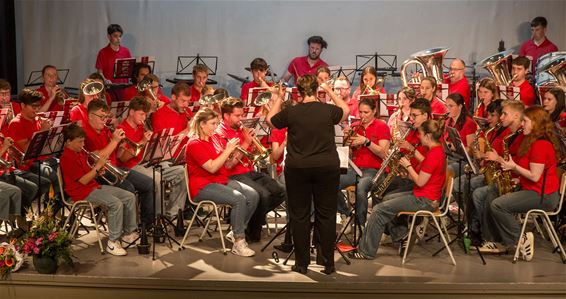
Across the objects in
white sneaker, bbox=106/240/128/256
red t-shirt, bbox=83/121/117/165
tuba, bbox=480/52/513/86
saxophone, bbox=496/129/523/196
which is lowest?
white sneaker, bbox=106/240/128/256

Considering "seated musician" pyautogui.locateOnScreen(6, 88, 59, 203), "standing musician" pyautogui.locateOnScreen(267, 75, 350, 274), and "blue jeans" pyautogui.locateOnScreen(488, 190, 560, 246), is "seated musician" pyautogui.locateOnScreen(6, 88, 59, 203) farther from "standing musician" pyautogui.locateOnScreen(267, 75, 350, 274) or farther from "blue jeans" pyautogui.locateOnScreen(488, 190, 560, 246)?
"blue jeans" pyautogui.locateOnScreen(488, 190, 560, 246)

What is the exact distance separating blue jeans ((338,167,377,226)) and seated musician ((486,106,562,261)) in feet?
3.61

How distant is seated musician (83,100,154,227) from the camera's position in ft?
21.9

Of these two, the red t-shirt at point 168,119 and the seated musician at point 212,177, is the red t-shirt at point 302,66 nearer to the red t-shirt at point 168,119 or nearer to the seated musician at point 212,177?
the red t-shirt at point 168,119

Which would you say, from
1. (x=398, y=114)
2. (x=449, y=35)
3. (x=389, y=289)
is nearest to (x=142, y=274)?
(x=389, y=289)

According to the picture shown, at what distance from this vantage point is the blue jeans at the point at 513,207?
6.20 meters

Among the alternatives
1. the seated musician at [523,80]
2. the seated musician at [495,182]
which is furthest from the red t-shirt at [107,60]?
the seated musician at [495,182]

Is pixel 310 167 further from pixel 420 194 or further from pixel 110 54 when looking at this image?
pixel 110 54

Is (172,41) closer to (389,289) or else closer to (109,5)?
(109,5)

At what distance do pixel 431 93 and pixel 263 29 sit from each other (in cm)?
399

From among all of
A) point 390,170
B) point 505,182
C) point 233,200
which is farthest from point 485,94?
point 233,200

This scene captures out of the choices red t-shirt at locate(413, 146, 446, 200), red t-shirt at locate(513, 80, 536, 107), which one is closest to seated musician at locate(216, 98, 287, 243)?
red t-shirt at locate(413, 146, 446, 200)

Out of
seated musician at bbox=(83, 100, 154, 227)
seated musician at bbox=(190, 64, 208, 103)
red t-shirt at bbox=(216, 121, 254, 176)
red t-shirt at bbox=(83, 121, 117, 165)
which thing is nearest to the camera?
seated musician at bbox=(83, 100, 154, 227)

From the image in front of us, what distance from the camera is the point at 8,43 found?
11.3 metres
